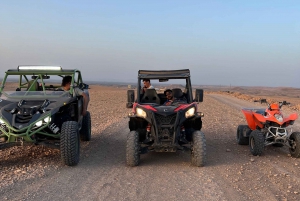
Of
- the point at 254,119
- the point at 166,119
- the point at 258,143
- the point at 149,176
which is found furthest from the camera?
the point at 254,119

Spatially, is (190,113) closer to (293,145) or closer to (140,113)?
(140,113)

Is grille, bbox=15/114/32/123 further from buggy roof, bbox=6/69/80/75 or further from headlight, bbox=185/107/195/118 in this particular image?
headlight, bbox=185/107/195/118

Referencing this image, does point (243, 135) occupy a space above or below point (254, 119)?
below

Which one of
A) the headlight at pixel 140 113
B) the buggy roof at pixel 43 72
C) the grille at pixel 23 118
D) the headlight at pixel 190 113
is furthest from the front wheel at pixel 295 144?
the grille at pixel 23 118

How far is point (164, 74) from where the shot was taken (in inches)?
316

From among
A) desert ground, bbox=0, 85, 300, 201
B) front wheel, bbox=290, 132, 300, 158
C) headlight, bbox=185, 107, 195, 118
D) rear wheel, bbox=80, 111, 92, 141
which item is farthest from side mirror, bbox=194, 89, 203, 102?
rear wheel, bbox=80, 111, 92, 141

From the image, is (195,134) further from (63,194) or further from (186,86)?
(63,194)

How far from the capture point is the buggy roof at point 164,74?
7.97 metres

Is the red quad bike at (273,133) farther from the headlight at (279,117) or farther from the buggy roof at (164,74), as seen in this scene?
the buggy roof at (164,74)

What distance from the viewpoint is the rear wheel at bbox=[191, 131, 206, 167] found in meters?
6.59

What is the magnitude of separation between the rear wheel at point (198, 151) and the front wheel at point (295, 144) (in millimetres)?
2314

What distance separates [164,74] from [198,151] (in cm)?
225

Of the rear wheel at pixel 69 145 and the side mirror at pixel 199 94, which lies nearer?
the rear wheel at pixel 69 145

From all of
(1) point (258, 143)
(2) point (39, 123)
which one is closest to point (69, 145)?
(2) point (39, 123)
